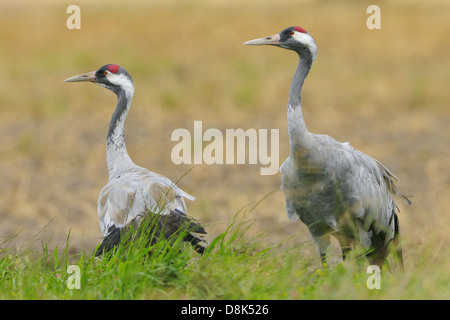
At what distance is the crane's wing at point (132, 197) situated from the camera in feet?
16.6

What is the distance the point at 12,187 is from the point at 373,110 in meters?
5.41

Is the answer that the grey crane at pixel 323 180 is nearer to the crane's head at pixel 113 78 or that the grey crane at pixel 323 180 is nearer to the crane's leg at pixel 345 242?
the crane's leg at pixel 345 242

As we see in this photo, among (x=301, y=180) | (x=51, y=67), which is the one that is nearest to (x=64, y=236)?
(x=301, y=180)

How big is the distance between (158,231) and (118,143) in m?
1.51

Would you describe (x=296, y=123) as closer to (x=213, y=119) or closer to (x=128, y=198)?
(x=128, y=198)

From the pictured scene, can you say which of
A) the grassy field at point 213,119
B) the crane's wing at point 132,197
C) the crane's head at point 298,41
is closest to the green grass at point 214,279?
the grassy field at point 213,119

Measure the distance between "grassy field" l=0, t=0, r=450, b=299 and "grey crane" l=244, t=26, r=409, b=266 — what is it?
1.14 feet

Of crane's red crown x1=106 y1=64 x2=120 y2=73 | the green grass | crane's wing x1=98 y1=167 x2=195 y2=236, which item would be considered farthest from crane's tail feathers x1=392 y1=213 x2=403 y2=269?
crane's red crown x1=106 y1=64 x2=120 y2=73

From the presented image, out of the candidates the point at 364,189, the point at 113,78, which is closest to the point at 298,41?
the point at 364,189

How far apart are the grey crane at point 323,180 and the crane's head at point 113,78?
1.33m

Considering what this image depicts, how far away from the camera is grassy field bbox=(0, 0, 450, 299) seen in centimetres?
397

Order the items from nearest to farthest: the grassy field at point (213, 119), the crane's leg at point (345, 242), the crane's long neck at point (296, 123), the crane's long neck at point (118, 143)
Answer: the grassy field at point (213, 119) → the crane's long neck at point (296, 123) → the crane's leg at point (345, 242) → the crane's long neck at point (118, 143)

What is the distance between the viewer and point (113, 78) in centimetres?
604

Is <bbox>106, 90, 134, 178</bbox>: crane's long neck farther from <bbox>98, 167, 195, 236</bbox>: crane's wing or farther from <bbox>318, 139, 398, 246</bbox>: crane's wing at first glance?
<bbox>318, 139, 398, 246</bbox>: crane's wing
